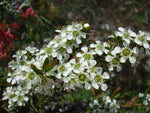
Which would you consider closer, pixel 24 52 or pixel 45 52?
pixel 45 52

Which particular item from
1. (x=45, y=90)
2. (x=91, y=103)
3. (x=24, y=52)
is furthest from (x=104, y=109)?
(x=24, y=52)

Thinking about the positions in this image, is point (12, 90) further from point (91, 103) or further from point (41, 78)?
point (91, 103)

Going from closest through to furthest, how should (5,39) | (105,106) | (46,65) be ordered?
1. (46,65)
2. (105,106)
3. (5,39)

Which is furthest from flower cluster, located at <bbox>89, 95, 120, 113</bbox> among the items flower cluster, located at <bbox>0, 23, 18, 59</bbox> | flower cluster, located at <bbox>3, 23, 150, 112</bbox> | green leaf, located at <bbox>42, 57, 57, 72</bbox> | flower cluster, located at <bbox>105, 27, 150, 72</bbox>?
flower cluster, located at <bbox>0, 23, 18, 59</bbox>

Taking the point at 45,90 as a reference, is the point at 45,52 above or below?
above

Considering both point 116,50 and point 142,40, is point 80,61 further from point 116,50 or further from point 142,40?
point 142,40

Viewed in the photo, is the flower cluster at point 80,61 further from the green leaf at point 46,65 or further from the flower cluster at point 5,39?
the flower cluster at point 5,39

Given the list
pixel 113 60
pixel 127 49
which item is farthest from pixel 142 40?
pixel 113 60

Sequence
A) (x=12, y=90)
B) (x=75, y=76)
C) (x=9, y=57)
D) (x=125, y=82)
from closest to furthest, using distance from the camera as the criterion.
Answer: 1. (x=75, y=76)
2. (x=12, y=90)
3. (x=9, y=57)
4. (x=125, y=82)
